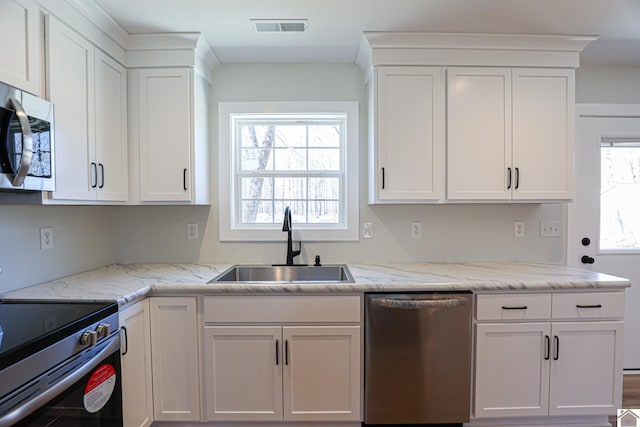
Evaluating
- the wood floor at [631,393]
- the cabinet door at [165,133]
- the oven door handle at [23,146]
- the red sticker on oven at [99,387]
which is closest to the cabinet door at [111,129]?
the cabinet door at [165,133]

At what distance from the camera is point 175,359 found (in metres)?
1.84

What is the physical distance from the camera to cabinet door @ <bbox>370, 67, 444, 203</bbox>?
2121mm

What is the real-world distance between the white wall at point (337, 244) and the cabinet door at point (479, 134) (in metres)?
0.33

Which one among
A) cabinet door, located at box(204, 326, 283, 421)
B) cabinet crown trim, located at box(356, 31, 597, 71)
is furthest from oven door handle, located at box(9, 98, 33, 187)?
cabinet crown trim, located at box(356, 31, 597, 71)

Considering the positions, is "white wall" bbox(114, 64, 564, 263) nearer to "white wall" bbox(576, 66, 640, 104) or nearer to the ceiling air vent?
the ceiling air vent

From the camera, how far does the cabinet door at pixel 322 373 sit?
6.02 feet

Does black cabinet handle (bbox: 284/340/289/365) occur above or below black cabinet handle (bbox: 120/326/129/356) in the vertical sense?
below

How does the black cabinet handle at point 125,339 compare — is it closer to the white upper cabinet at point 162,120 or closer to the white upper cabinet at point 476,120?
the white upper cabinet at point 162,120

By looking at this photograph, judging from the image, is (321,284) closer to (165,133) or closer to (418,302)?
(418,302)

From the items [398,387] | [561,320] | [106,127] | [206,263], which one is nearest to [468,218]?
[561,320]

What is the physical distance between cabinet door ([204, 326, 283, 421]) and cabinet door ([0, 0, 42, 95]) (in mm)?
1427

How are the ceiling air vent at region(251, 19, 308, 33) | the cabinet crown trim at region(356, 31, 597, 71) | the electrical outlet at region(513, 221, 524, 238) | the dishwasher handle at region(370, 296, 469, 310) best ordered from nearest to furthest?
the dishwasher handle at region(370, 296, 469, 310)
the ceiling air vent at region(251, 19, 308, 33)
the cabinet crown trim at region(356, 31, 597, 71)
the electrical outlet at region(513, 221, 524, 238)

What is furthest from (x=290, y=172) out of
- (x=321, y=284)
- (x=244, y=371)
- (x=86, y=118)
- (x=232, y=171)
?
(x=244, y=371)

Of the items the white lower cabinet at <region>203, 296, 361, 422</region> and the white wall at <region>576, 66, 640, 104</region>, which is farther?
the white wall at <region>576, 66, 640, 104</region>
